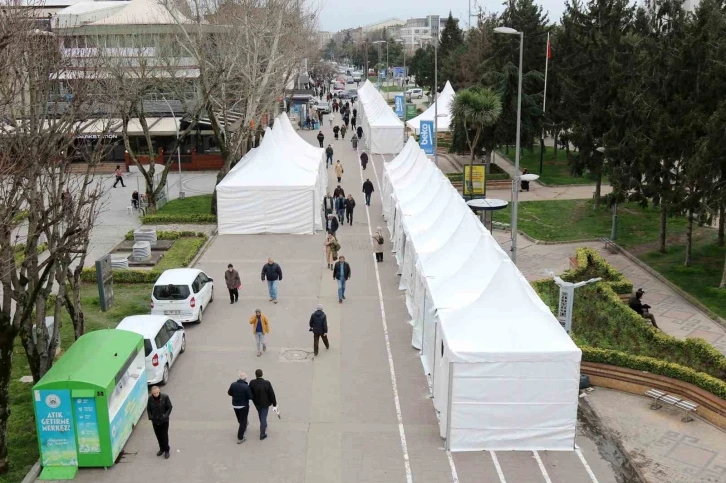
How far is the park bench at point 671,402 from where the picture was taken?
593 inches

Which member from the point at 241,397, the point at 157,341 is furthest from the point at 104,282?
the point at 241,397

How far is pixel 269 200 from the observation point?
29.8 metres

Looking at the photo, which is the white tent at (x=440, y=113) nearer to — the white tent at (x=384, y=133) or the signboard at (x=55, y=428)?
the white tent at (x=384, y=133)

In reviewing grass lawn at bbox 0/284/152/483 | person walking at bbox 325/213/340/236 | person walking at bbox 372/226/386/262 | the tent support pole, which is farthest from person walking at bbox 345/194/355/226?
the tent support pole

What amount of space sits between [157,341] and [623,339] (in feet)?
34.8

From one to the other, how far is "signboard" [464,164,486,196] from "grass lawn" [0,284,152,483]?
13.6 meters

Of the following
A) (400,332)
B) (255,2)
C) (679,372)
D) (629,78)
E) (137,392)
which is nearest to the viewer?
(137,392)

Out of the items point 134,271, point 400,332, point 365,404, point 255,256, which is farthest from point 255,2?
point 365,404

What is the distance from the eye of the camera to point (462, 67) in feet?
219

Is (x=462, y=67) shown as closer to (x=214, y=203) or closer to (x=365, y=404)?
(x=214, y=203)

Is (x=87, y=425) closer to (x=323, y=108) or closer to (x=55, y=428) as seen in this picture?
(x=55, y=428)

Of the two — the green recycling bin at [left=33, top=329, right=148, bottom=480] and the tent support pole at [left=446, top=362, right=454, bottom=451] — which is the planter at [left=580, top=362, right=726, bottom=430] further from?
the green recycling bin at [left=33, top=329, right=148, bottom=480]

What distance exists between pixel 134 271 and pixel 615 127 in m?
17.5

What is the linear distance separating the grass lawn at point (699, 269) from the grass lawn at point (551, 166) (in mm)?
12464
